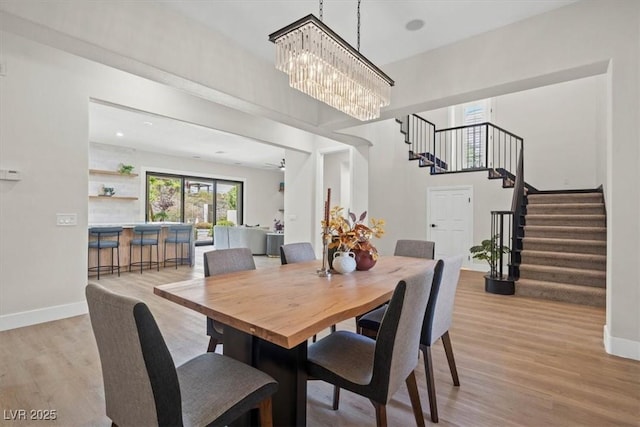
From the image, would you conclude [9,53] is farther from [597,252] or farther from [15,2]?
[597,252]

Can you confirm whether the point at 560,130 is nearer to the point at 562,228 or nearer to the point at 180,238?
the point at 562,228

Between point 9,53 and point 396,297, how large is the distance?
435 centimetres

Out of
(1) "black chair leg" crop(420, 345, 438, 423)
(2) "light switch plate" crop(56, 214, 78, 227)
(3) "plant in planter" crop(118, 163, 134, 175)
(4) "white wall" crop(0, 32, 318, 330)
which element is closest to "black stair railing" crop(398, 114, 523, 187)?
(1) "black chair leg" crop(420, 345, 438, 423)

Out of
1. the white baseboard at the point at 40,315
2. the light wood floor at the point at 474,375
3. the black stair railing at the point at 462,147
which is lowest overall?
the light wood floor at the point at 474,375

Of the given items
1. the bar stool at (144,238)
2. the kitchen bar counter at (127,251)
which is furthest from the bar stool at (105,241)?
the bar stool at (144,238)

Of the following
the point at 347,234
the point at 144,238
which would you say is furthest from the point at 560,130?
the point at 144,238

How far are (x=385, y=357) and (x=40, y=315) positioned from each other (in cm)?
383

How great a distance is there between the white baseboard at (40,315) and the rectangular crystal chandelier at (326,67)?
348 centimetres

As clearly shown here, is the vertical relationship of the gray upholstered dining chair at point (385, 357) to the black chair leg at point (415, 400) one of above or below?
above

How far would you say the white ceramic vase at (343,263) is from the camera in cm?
223

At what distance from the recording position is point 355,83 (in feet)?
8.25

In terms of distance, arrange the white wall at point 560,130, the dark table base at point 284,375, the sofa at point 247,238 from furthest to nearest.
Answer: the sofa at point 247,238
the white wall at point 560,130
the dark table base at point 284,375

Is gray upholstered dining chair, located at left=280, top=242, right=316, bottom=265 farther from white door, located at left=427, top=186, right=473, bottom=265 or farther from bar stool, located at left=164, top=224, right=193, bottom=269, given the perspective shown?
white door, located at left=427, top=186, right=473, bottom=265

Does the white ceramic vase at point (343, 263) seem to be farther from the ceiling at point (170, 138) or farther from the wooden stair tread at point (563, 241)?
the wooden stair tread at point (563, 241)
